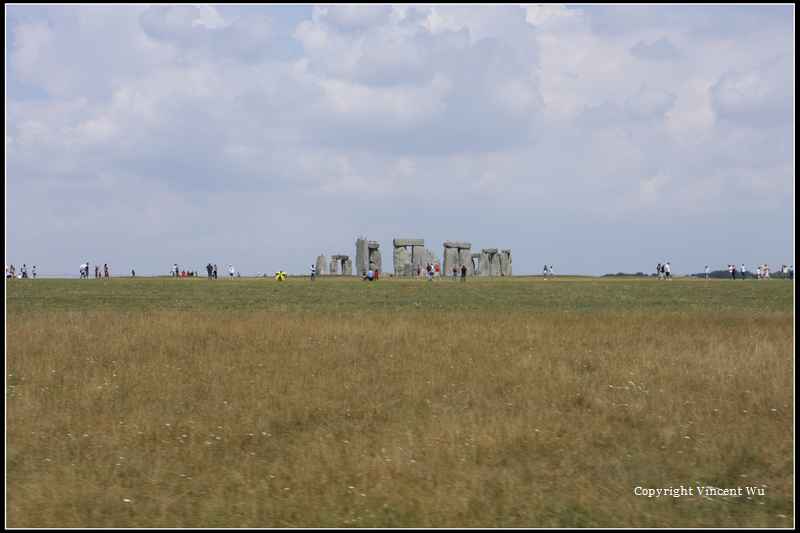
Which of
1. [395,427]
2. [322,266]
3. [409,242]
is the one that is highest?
[409,242]

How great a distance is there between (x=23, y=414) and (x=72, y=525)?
12.1 ft

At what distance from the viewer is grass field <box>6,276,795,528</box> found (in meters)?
6.04

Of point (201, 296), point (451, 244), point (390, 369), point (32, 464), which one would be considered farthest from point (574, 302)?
point (451, 244)

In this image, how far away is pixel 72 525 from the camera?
568 cm

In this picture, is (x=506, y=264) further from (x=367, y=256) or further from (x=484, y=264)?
(x=367, y=256)

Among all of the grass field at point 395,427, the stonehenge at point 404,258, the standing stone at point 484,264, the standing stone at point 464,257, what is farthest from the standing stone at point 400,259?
the grass field at point 395,427

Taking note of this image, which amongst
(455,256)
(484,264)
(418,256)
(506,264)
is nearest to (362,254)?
(418,256)

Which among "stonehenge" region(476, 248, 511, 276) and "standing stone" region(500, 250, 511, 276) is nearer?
"stonehenge" region(476, 248, 511, 276)

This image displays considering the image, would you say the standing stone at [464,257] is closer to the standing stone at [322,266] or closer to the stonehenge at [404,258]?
the stonehenge at [404,258]

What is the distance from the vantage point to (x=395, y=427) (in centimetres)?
827

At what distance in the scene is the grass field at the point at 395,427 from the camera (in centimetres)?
604

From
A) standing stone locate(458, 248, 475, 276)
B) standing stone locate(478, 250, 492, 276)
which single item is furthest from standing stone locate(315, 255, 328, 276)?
standing stone locate(478, 250, 492, 276)

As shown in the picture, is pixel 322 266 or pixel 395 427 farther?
pixel 322 266

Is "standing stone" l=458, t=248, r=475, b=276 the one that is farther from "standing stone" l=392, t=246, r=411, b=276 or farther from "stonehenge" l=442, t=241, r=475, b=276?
"standing stone" l=392, t=246, r=411, b=276
